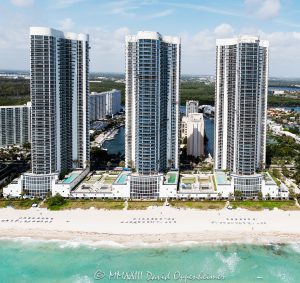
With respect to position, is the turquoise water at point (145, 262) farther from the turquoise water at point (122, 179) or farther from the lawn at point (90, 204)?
the turquoise water at point (122, 179)

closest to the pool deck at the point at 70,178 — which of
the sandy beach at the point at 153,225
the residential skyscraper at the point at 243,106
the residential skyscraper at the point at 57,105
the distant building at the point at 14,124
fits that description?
the residential skyscraper at the point at 57,105

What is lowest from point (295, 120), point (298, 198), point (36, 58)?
point (298, 198)

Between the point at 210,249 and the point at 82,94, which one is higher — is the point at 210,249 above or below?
below

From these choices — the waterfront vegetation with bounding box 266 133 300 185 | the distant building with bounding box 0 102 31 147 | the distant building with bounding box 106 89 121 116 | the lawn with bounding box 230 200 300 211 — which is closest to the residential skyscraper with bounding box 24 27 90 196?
the lawn with bounding box 230 200 300 211

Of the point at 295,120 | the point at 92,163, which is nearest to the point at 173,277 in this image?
the point at 92,163

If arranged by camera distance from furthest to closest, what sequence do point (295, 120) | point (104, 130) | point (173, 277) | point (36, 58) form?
point (295, 120)
point (104, 130)
point (36, 58)
point (173, 277)

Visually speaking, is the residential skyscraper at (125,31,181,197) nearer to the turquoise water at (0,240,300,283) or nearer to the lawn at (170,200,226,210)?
the lawn at (170,200,226,210)

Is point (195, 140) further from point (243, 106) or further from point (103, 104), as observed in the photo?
point (103, 104)

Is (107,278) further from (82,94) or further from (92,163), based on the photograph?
(92,163)
